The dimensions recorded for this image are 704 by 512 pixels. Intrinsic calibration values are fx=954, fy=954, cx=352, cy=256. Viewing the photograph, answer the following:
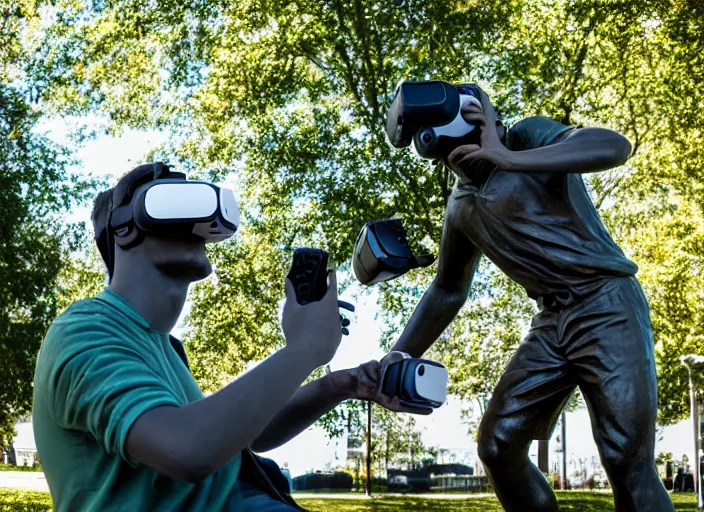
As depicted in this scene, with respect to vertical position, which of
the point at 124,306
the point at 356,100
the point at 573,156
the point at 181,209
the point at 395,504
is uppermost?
the point at 356,100

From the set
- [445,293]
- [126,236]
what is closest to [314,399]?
[126,236]

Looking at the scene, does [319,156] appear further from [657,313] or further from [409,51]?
[657,313]

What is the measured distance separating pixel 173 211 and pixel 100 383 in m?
0.48

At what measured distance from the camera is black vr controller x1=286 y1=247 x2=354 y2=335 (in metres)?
1.92

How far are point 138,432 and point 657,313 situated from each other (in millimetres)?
18287

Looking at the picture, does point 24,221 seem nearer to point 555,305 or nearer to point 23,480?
point 23,480

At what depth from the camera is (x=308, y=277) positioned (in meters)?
1.94

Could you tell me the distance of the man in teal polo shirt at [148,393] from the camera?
1.68m

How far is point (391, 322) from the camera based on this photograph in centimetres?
1680

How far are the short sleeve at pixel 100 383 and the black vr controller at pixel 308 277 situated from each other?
0.33m

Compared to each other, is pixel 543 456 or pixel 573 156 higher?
pixel 573 156

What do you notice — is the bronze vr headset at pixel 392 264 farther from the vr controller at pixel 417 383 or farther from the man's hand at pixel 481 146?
the man's hand at pixel 481 146

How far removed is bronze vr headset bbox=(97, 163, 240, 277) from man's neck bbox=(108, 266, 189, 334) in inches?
2.9

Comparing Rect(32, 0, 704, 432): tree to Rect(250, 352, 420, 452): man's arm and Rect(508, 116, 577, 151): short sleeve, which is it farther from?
Rect(250, 352, 420, 452): man's arm
